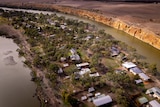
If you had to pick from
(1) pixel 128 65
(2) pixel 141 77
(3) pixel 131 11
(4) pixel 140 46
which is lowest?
(2) pixel 141 77

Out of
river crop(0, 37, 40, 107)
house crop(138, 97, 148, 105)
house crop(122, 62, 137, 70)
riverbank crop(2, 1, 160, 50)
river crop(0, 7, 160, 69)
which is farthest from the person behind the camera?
riverbank crop(2, 1, 160, 50)

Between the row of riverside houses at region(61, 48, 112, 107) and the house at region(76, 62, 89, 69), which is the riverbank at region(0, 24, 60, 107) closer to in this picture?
the row of riverside houses at region(61, 48, 112, 107)

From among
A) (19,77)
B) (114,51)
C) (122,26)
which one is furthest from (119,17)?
(19,77)

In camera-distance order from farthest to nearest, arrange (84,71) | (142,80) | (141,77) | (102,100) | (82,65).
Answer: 1. (82,65)
2. (84,71)
3. (141,77)
4. (142,80)
5. (102,100)

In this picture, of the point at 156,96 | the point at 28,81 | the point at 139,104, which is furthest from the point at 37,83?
the point at 156,96

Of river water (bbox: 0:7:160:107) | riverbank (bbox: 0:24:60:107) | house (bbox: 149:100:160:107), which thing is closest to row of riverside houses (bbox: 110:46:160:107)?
house (bbox: 149:100:160:107)

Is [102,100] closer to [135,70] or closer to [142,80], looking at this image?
[142,80]

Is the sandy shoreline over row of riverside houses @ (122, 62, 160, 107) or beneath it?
over

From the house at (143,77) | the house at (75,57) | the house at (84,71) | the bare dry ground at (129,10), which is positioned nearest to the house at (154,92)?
the house at (143,77)

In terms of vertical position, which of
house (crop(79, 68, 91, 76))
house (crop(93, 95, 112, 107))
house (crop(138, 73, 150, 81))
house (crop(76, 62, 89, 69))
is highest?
house (crop(76, 62, 89, 69))
